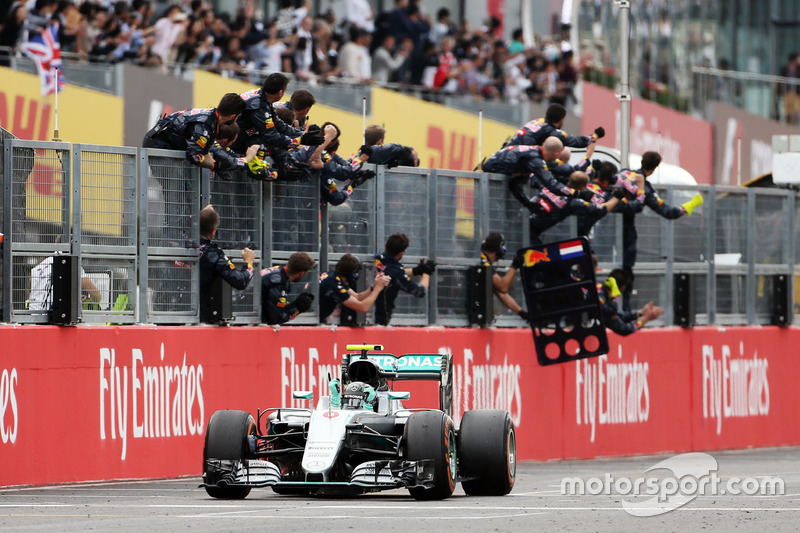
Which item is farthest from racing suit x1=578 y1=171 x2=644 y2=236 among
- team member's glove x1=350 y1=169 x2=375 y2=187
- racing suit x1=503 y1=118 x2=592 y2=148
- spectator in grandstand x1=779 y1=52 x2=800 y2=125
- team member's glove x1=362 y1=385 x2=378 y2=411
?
spectator in grandstand x1=779 y1=52 x2=800 y2=125

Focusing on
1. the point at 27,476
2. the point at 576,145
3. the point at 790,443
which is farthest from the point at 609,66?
the point at 27,476

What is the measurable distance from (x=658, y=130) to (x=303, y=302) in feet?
60.8

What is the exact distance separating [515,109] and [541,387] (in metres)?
9.09

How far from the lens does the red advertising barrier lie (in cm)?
3216

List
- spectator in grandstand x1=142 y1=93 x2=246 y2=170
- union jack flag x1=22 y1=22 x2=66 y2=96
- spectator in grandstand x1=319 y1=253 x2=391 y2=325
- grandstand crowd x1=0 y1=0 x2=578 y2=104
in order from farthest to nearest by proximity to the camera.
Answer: grandstand crowd x1=0 y1=0 x2=578 y2=104, union jack flag x1=22 y1=22 x2=66 y2=96, spectator in grandstand x1=319 y1=253 x2=391 y2=325, spectator in grandstand x1=142 y1=93 x2=246 y2=170

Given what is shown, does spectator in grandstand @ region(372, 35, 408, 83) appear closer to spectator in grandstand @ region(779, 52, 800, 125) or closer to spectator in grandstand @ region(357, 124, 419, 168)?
spectator in grandstand @ region(357, 124, 419, 168)

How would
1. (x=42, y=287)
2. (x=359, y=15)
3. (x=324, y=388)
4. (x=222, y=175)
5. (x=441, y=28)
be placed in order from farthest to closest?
(x=441, y=28)
(x=359, y=15)
(x=324, y=388)
(x=222, y=175)
(x=42, y=287)

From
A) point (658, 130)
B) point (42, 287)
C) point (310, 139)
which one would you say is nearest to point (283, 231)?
point (310, 139)

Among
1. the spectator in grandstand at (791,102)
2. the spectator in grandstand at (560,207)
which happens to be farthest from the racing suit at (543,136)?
the spectator in grandstand at (791,102)

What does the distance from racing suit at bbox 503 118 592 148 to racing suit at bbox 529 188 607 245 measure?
22.5 inches

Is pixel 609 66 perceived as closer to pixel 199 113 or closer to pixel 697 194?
pixel 697 194

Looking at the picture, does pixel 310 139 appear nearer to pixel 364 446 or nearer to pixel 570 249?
pixel 570 249

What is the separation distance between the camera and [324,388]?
17.7m

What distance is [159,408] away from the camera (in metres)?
16.0
